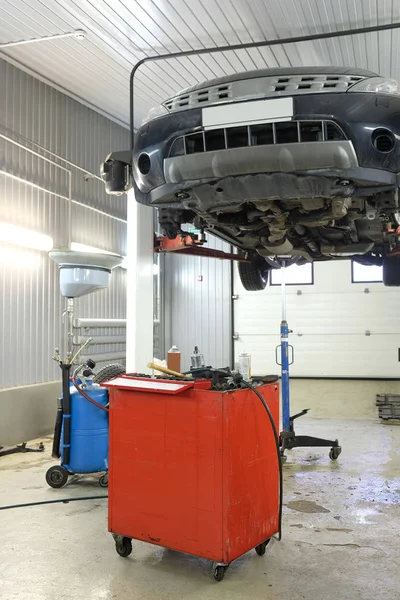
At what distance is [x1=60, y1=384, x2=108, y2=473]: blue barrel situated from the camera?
12.0 ft

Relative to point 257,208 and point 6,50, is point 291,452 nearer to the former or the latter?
point 257,208

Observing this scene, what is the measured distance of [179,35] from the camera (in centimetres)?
461

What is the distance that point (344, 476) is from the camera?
3.90 metres

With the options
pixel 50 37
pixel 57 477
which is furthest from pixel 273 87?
pixel 50 37

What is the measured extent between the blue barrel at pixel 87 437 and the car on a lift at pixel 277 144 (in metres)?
1.68

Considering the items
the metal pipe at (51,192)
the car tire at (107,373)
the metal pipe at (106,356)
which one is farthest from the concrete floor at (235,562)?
the metal pipe at (51,192)

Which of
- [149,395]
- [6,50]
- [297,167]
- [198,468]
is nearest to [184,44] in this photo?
[6,50]

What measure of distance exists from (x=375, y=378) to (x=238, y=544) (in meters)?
5.71

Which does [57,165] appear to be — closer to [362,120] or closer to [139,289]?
[139,289]

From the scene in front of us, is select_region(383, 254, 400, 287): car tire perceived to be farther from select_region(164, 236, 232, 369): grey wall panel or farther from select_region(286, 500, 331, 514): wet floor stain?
select_region(164, 236, 232, 369): grey wall panel

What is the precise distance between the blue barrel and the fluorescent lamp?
2.10 metres

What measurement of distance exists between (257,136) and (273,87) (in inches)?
8.8

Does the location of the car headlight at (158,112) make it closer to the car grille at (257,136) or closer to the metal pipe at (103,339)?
the car grille at (257,136)

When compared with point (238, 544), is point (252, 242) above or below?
above
